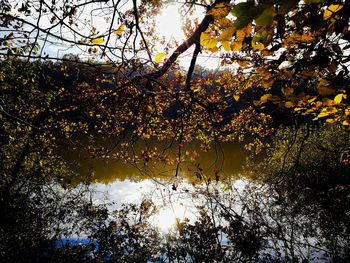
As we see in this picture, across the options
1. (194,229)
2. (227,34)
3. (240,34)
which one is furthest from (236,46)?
(194,229)

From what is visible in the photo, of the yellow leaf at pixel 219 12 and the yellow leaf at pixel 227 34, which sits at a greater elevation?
the yellow leaf at pixel 219 12

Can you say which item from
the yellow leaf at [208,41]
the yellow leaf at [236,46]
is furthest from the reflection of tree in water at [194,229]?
the yellow leaf at [208,41]

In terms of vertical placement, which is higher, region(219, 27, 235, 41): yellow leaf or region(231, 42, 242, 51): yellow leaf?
Result: region(231, 42, 242, 51): yellow leaf

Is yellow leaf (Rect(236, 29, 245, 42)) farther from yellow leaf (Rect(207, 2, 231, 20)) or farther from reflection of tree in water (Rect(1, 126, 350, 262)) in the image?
reflection of tree in water (Rect(1, 126, 350, 262))

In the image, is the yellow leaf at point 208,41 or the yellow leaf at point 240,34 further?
the yellow leaf at point 208,41

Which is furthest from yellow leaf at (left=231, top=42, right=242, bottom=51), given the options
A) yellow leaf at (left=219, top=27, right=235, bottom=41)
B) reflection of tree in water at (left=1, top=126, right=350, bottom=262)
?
reflection of tree in water at (left=1, top=126, right=350, bottom=262)

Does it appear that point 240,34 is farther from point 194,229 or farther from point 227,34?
point 194,229

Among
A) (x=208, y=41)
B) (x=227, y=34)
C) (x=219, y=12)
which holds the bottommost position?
(x=227, y=34)

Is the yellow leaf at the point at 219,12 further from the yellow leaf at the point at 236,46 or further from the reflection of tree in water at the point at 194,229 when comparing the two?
the reflection of tree in water at the point at 194,229

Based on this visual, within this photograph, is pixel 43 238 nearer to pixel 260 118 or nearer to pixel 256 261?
pixel 256 261

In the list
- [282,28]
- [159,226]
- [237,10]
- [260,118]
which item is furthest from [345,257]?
[237,10]

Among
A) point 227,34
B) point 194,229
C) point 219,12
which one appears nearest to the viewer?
point 227,34

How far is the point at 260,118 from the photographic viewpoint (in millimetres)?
9953

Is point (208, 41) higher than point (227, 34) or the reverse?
higher
